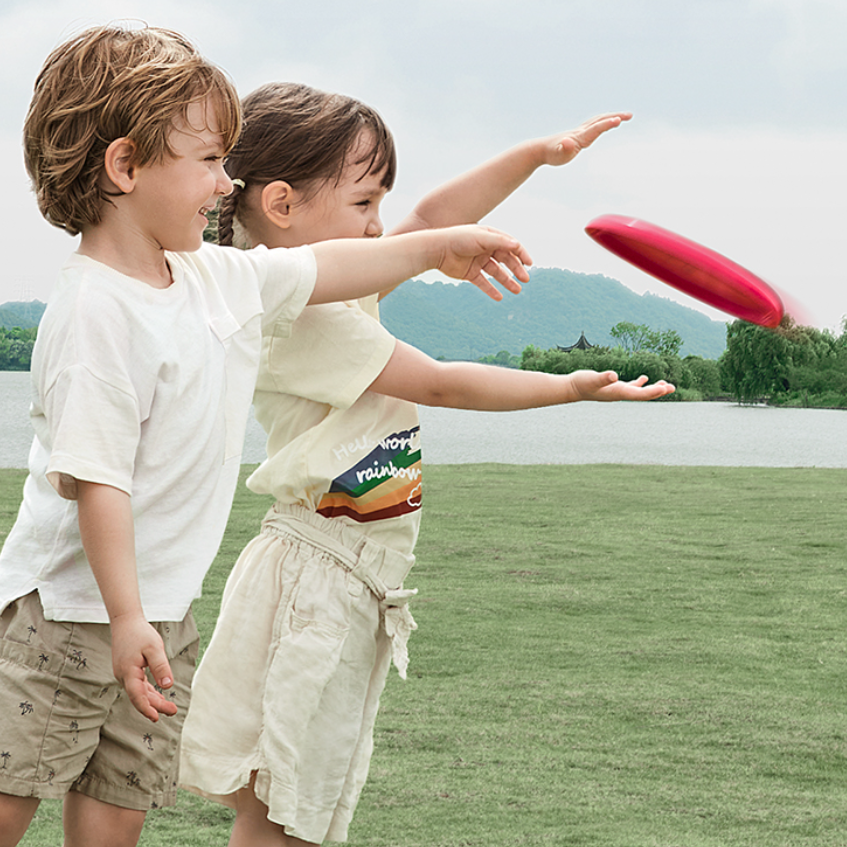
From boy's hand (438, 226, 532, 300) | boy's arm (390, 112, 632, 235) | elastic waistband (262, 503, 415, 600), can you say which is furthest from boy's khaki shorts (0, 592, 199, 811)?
boy's arm (390, 112, 632, 235)

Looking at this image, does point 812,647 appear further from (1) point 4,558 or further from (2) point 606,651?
(1) point 4,558

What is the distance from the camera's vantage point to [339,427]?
1.41 m

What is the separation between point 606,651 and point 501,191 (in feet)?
7.66

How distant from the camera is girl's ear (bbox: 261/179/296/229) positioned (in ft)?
4.66

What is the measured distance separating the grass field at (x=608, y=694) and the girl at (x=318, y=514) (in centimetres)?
78

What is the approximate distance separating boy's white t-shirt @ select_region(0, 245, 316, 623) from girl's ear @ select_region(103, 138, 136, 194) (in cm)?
8

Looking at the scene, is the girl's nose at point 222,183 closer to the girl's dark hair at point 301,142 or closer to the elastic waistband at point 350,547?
the girl's dark hair at point 301,142

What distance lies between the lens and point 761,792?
7.84 ft

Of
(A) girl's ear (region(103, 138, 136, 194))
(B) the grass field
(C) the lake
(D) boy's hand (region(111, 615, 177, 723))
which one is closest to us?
(D) boy's hand (region(111, 615, 177, 723))

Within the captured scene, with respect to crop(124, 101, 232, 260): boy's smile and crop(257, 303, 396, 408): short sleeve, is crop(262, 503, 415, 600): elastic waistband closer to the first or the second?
crop(257, 303, 396, 408): short sleeve

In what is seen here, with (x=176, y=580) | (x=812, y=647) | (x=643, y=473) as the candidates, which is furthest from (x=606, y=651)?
(x=643, y=473)

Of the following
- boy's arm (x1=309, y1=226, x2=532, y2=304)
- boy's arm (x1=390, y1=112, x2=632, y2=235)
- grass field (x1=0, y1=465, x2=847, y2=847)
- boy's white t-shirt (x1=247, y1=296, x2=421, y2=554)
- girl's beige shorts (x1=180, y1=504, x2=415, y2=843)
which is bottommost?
grass field (x1=0, y1=465, x2=847, y2=847)

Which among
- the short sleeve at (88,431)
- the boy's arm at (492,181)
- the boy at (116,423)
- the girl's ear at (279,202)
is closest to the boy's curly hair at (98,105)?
the boy at (116,423)

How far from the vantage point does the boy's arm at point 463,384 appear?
55.1 inches
